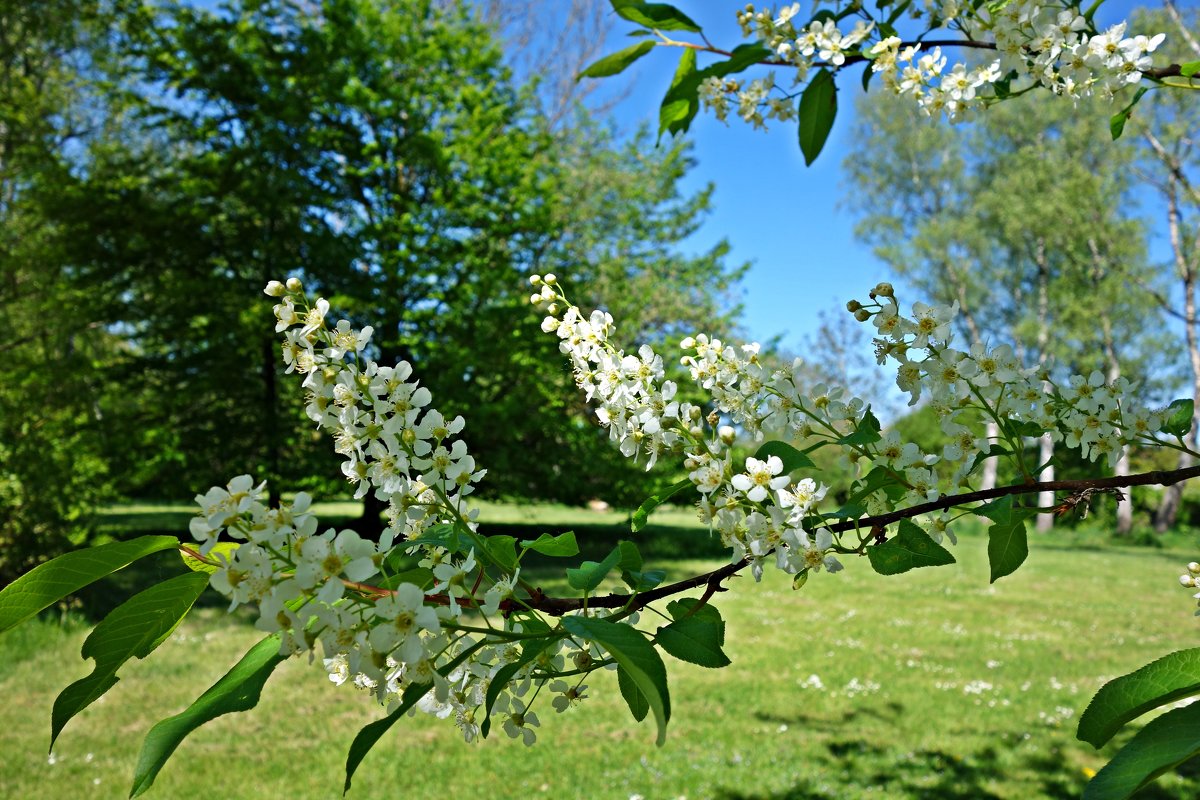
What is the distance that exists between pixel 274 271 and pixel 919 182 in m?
17.3

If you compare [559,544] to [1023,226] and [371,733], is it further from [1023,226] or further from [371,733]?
[1023,226]

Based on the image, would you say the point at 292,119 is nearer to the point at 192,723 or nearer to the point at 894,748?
the point at 894,748

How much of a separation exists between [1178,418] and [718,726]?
4138mm

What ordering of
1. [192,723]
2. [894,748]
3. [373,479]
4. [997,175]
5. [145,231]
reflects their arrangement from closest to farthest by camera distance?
[192,723] → [373,479] → [894,748] → [145,231] → [997,175]

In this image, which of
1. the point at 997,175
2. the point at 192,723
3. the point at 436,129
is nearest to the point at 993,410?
the point at 192,723

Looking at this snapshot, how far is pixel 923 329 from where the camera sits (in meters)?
0.92

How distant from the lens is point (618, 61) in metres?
1.19

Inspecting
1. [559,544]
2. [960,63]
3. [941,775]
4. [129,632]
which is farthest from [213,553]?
[941,775]

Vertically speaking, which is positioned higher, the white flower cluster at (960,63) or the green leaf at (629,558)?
the white flower cluster at (960,63)

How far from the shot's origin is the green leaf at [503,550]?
806 mm

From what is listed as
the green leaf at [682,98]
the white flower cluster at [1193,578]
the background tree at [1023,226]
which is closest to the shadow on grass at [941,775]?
the white flower cluster at [1193,578]

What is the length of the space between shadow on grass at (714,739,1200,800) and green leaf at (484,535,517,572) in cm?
336

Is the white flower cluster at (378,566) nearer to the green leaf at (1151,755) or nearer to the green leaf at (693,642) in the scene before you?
the green leaf at (693,642)

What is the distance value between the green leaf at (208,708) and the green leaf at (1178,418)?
1.02m
